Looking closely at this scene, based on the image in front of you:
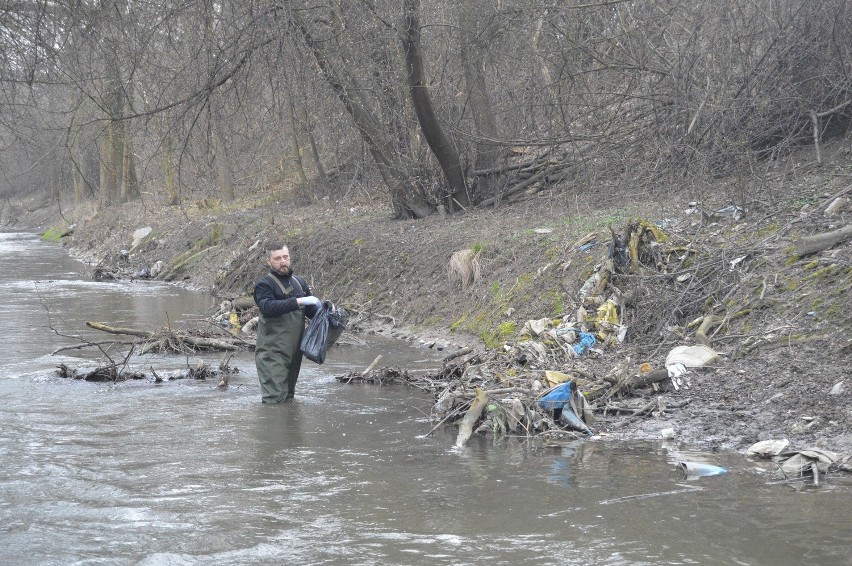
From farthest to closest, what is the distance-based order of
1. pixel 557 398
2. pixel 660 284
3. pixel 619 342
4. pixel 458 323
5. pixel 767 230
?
pixel 458 323, pixel 767 230, pixel 660 284, pixel 619 342, pixel 557 398

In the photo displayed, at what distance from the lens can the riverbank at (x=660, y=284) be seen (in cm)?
859

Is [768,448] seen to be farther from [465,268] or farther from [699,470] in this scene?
[465,268]

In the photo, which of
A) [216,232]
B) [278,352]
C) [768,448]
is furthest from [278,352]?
[216,232]

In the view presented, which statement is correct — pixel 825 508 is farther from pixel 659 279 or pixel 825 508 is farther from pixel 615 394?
pixel 659 279

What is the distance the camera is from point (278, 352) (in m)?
10.5

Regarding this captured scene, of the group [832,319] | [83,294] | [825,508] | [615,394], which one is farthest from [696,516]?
[83,294]

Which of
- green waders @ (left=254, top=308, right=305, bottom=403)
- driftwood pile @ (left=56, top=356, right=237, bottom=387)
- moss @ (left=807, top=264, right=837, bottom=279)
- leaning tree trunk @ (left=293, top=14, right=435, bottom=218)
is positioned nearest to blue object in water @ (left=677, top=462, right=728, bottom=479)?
moss @ (left=807, top=264, right=837, bottom=279)

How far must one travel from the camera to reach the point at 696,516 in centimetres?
654

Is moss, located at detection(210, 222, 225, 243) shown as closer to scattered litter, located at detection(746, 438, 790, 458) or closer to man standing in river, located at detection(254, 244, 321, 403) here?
man standing in river, located at detection(254, 244, 321, 403)

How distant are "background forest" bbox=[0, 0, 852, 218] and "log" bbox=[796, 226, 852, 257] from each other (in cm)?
257

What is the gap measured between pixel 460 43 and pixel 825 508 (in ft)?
44.9

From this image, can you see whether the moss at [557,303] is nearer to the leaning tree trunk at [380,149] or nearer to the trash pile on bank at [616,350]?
the trash pile on bank at [616,350]

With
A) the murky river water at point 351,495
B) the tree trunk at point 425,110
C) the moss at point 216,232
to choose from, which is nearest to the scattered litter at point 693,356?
the murky river water at point 351,495

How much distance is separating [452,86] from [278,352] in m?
10.9
